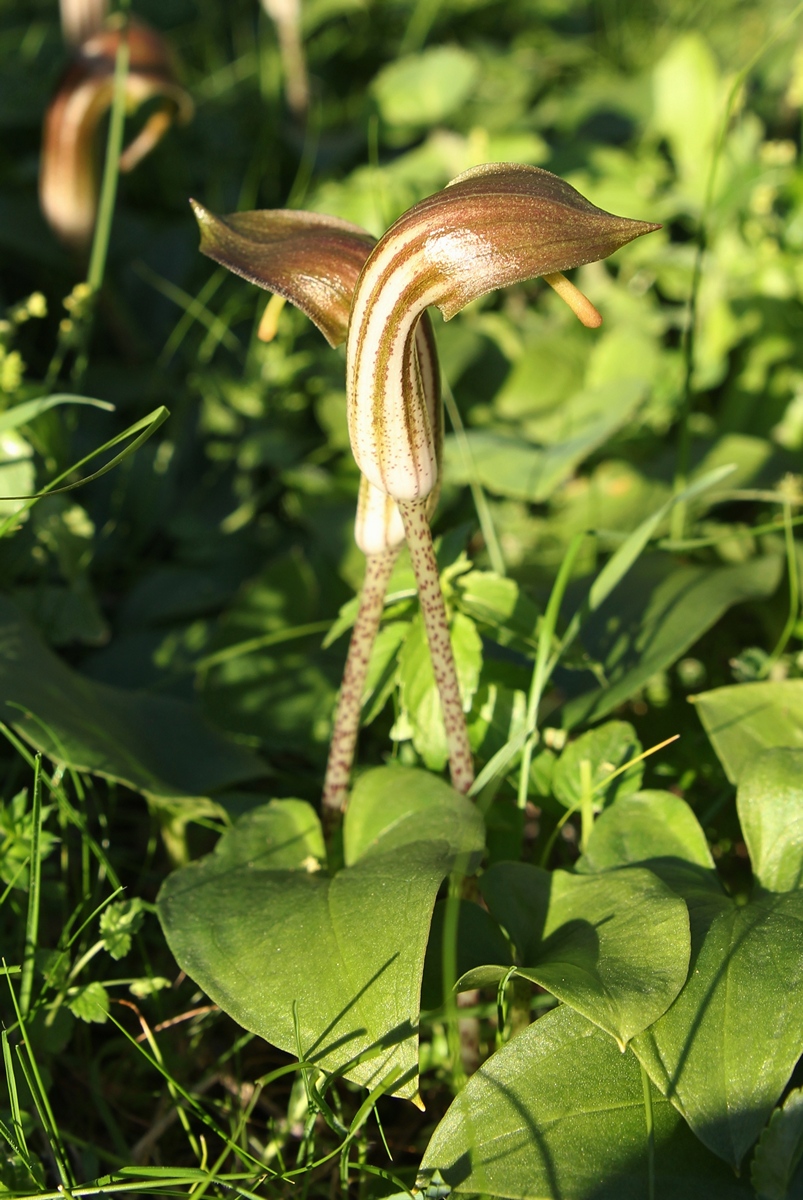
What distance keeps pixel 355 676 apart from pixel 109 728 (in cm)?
40

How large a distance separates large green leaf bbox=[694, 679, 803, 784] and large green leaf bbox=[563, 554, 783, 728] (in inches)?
3.5

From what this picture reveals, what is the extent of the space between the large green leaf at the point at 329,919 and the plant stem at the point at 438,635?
0.05 meters

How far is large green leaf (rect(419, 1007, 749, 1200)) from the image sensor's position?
3.09 ft

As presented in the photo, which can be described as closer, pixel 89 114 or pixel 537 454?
pixel 537 454

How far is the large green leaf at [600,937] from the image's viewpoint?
993mm

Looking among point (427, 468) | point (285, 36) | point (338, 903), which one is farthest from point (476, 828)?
point (285, 36)

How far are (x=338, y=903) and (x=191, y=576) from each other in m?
1.03

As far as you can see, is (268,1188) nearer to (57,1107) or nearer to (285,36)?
(57,1107)

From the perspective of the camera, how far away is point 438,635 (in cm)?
121

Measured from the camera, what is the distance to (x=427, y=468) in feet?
3.60

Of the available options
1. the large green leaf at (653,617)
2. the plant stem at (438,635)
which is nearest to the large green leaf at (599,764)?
the large green leaf at (653,617)

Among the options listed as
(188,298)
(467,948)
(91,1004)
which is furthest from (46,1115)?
(188,298)

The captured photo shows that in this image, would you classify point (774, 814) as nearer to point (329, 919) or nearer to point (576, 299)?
point (329, 919)

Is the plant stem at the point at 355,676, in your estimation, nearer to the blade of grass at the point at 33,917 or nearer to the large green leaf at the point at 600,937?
the large green leaf at the point at 600,937
